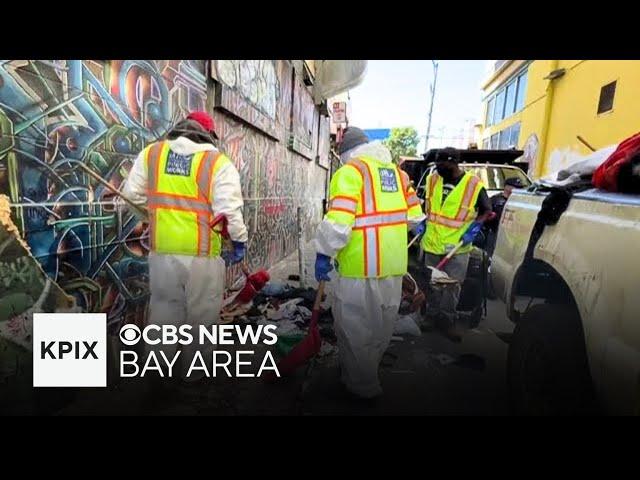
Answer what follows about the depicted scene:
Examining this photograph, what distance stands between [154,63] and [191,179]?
144cm

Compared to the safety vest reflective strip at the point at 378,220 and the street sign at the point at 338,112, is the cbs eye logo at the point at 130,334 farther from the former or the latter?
the street sign at the point at 338,112

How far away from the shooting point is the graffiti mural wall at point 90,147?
223 cm

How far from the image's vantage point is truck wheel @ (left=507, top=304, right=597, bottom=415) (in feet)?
6.30

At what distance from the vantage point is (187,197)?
103 inches

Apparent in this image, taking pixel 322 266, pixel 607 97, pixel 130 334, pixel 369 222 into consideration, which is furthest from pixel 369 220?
pixel 607 97

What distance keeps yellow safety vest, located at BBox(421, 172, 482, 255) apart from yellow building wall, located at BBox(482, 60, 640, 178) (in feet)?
19.8

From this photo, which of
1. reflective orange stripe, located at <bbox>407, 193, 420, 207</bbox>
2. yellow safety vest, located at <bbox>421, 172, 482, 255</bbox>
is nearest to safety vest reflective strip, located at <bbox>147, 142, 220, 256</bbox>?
reflective orange stripe, located at <bbox>407, 193, 420, 207</bbox>

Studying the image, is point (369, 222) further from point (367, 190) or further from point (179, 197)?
point (179, 197)

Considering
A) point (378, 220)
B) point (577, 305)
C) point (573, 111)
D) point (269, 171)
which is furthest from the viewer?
point (573, 111)

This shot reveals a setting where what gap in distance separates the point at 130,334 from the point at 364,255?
2182mm

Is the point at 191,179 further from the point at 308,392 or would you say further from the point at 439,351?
the point at 439,351

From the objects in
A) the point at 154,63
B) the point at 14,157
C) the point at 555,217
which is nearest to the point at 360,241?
the point at 555,217

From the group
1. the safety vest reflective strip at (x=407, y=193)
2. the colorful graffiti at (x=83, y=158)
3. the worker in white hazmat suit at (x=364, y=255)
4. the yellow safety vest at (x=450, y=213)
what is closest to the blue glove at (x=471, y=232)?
the yellow safety vest at (x=450, y=213)

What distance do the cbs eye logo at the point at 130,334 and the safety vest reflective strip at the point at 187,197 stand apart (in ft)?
3.29
